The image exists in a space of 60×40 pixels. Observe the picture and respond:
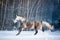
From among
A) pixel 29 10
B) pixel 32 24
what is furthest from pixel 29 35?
pixel 29 10

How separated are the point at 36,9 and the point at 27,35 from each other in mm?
372

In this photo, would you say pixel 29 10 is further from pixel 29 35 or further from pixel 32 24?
pixel 29 35

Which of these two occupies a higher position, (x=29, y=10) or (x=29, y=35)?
(x=29, y=10)

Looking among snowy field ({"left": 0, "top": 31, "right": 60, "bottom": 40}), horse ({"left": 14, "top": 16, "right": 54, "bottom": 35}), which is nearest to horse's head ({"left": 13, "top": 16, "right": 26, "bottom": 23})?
horse ({"left": 14, "top": 16, "right": 54, "bottom": 35})

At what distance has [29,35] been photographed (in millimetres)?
2770

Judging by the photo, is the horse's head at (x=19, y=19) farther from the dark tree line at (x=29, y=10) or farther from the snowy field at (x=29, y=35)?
the snowy field at (x=29, y=35)

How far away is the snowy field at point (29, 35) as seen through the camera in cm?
277

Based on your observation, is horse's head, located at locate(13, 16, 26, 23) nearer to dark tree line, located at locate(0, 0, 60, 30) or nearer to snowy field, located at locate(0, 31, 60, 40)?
dark tree line, located at locate(0, 0, 60, 30)

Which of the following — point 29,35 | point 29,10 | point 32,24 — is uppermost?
point 29,10

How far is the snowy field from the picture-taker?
2768 millimetres

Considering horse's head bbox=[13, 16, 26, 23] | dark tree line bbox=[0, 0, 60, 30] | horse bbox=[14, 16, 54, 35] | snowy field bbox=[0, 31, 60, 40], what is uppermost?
dark tree line bbox=[0, 0, 60, 30]

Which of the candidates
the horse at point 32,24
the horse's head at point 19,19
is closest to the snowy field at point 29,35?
the horse at point 32,24

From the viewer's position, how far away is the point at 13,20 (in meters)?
2.79

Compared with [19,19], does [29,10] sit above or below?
above
